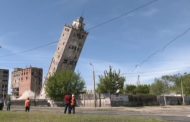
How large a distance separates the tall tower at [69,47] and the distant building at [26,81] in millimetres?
71283

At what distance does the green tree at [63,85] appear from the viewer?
79.4 metres

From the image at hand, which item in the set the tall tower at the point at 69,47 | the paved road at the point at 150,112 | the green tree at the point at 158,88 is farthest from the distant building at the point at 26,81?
the paved road at the point at 150,112

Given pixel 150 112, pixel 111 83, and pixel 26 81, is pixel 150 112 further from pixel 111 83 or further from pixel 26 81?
pixel 26 81

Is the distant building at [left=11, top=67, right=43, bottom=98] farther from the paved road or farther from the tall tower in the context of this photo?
the paved road

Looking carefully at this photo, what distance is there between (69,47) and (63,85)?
1228 centimetres

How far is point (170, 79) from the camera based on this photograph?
121250 mm

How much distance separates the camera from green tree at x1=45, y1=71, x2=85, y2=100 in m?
79.4

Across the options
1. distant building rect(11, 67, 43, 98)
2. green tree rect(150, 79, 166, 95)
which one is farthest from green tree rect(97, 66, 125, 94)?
distant building rect(11, 67, 43, 98)

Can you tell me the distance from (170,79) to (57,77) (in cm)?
5265

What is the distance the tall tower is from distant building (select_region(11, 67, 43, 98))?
7128 centimetres

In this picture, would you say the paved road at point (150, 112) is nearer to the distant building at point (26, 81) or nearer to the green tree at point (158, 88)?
the green tree at point (158, 88)

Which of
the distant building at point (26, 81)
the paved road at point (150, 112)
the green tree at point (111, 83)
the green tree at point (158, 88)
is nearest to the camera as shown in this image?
the paved road at point (150, 112)

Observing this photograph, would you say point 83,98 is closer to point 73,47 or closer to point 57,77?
point 57,77

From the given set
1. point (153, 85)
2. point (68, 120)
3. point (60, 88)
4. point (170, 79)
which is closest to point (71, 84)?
point (60, 88)
